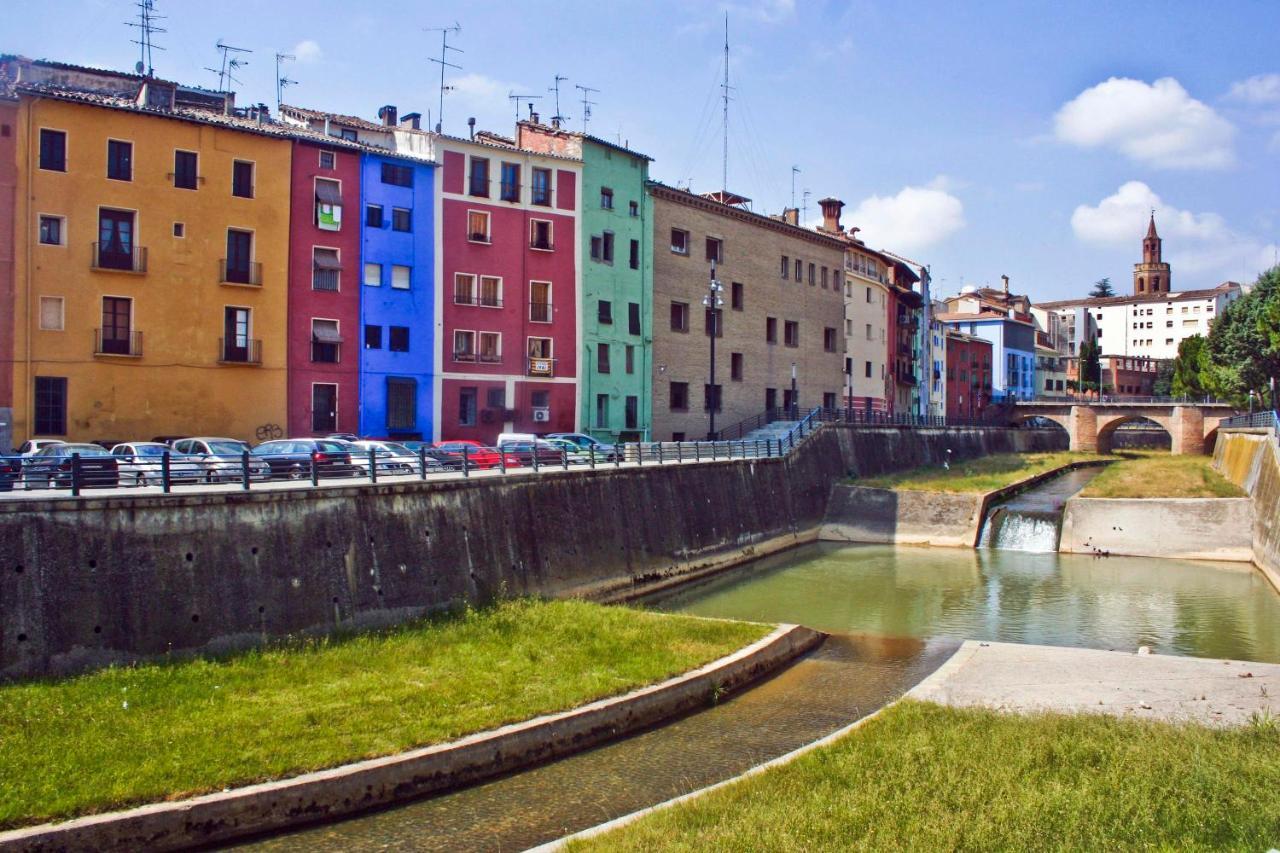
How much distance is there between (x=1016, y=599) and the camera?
1267 inches

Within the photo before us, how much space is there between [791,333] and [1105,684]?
154 feet

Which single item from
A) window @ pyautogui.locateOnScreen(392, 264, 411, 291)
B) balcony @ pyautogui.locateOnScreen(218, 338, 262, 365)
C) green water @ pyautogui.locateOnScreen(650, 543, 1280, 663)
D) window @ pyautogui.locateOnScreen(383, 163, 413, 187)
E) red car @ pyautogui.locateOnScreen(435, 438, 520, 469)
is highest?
window @ pyautogui.locateOnScreen(383, 163, 413, 187)

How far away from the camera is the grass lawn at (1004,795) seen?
10.9 metres

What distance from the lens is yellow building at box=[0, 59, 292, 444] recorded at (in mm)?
34000

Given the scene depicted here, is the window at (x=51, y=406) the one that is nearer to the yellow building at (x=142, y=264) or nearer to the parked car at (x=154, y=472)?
the yellow building at (x=142, y=264)

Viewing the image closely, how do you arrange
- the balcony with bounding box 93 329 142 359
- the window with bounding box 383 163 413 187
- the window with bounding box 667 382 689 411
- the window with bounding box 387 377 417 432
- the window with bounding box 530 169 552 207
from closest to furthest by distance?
the balcony with bounding box 93 329 142 359 → the window with bounding box 387 377 417 432 → the window with bounding box 383 163 413 187 → the window with bounding box 530 169 552 207 → the window with bounding box 667 382 689 411

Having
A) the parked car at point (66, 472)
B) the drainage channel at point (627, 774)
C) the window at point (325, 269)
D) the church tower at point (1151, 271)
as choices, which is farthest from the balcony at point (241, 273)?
the church tower at point (1151, 271)

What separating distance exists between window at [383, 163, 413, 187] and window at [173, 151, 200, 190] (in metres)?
8.05

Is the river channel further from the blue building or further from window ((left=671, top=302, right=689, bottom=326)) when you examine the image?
the blue building

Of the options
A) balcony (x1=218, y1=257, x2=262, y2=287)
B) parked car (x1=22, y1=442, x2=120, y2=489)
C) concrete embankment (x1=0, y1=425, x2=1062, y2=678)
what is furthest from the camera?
balcony (x1=218, y1=257, x2=262, y2=287)

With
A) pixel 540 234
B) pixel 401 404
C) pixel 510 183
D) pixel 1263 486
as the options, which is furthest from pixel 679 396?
pixel 1263 486

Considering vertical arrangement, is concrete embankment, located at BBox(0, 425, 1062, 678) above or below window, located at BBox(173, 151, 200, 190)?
below

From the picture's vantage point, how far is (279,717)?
1538 centimetres

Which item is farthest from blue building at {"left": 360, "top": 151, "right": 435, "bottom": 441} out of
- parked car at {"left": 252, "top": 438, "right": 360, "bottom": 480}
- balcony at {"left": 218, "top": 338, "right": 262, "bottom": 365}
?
parked car at {"left": 252, "top": 438, "right": 360, "bottom": 480}
